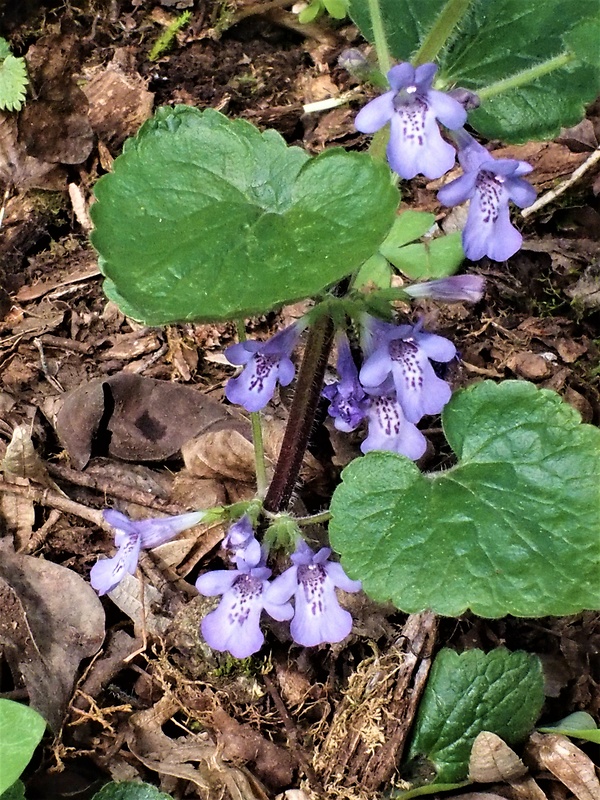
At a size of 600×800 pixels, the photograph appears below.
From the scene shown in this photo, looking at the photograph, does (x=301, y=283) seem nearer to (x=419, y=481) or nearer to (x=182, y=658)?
(x=419, y=481)

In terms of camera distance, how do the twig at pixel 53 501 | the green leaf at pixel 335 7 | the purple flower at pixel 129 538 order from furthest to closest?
the green leaf at pixel 335 7 → the twig at pixel 53 501 → the purple flower at pixel 129 538

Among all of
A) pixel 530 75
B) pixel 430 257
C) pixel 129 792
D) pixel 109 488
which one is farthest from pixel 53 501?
pixel 530 75

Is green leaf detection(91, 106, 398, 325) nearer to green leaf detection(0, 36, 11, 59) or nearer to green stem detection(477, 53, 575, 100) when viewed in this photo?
green stem detection(477, 53, 575, 100)

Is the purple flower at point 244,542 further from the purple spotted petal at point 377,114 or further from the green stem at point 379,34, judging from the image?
the green stem at point 379,34

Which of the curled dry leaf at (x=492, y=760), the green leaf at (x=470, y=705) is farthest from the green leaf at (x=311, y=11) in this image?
the curled dry leaf at (x=492, y=760)

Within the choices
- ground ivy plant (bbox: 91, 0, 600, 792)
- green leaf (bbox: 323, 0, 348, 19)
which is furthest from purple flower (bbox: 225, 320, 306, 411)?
green leaf (bbox: 323, 0, 348, 19)

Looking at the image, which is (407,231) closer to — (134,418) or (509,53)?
(509,53)

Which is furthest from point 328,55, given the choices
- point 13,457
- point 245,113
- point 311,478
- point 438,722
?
point 438,722
